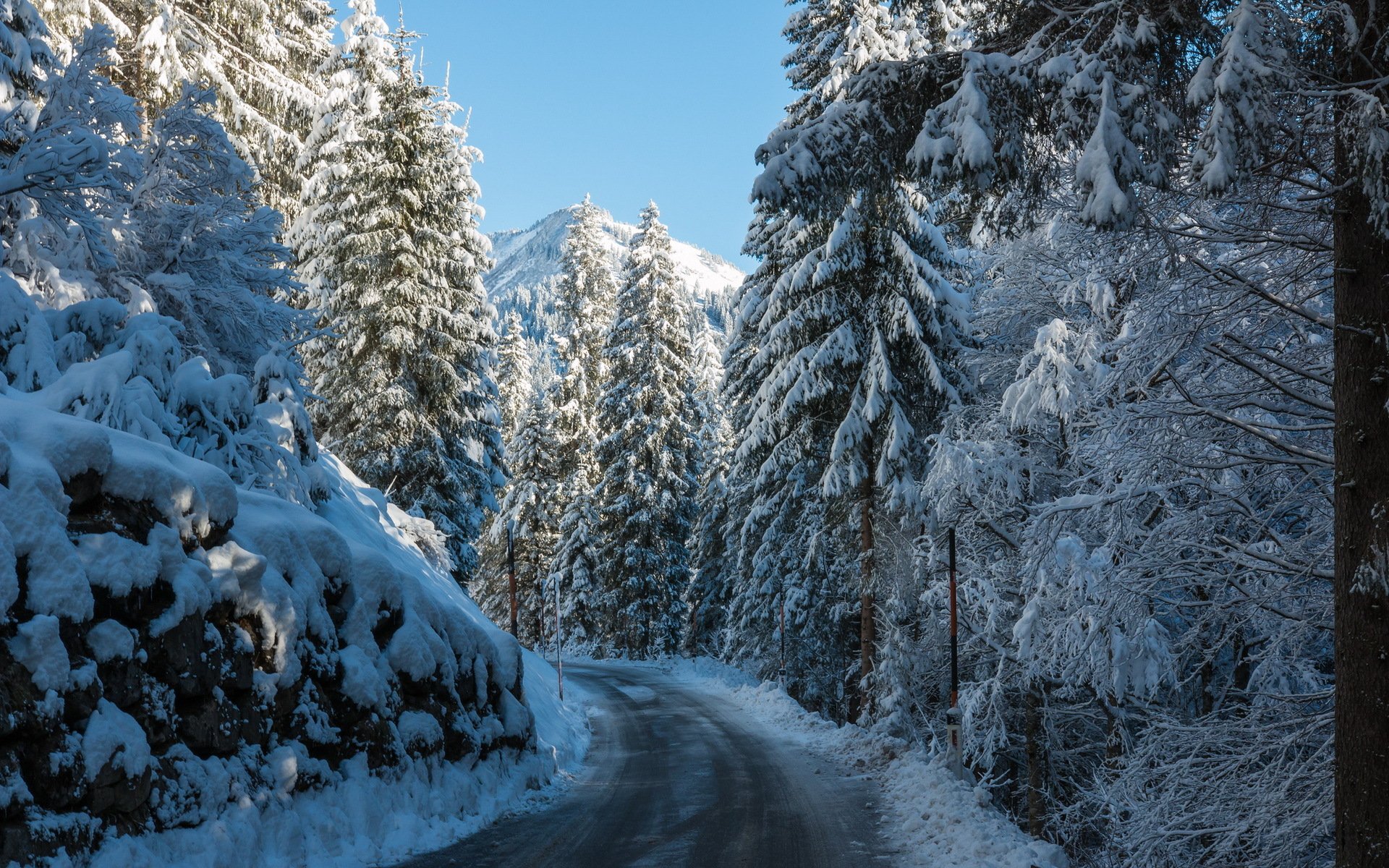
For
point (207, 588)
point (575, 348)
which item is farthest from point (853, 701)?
point (575, 348)

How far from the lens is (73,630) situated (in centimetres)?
607

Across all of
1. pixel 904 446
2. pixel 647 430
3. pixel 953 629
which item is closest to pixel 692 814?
pixel 953 629

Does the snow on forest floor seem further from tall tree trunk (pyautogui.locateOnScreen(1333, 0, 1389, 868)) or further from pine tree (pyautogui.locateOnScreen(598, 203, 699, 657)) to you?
pine tree (pyautogui.locateOnScreen(598, 203, 699, 657))

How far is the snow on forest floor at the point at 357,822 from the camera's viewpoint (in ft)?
20.7

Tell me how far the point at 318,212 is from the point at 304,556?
1713 centimetres

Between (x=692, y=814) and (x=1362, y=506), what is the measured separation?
798cm

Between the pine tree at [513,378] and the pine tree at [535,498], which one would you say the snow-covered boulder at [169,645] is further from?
the pine tree at [513,378]

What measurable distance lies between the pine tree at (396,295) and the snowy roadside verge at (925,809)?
36.9 feet

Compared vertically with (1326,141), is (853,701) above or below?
below

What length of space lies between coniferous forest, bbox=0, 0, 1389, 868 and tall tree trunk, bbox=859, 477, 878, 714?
0.45 ft

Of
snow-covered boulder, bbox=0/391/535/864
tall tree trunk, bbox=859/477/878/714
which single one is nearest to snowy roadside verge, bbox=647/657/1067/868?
tall tree trunk, bbox=859/477/878/714

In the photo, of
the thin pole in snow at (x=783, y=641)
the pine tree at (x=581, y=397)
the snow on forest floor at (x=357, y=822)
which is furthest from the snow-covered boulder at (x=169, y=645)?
the pine tree at (x=581, y=397)

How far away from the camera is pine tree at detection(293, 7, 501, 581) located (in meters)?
21.8

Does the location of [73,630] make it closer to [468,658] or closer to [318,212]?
[468,658]
